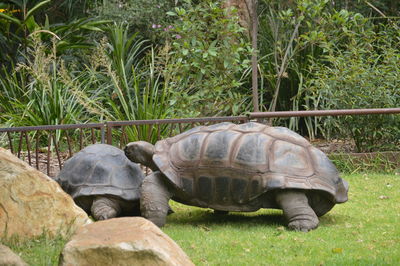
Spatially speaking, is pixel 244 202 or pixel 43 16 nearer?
pixel 244 202

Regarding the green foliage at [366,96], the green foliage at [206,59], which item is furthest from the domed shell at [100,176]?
the green foliage at [366,96]

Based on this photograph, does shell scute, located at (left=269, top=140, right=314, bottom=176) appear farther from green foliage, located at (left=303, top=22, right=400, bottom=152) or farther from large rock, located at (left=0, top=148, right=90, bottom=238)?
green foliage, located at (left=303, top=22, right=400, bottom=152)

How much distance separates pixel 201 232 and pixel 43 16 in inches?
446

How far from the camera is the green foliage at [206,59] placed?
10.4 metres

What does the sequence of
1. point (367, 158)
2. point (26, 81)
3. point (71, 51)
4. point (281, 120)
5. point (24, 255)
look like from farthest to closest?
point (71, 51), point (26, 81), point (281, 120), point (367, 158), point (24, 255)

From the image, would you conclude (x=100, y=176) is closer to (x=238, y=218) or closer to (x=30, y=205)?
(x=30, y=205)

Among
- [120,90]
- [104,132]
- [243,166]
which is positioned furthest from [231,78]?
[243,166]

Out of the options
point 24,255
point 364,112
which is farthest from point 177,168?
point 364,112

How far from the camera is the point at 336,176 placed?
6570 mm

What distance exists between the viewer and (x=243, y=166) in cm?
643

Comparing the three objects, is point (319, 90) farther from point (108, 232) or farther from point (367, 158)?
point (108, 232)

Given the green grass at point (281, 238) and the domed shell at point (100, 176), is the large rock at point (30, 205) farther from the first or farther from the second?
the domed shell at point (100, 176)

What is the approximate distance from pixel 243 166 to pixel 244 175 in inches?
3.3

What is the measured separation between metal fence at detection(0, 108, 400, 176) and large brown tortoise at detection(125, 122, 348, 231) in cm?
168
